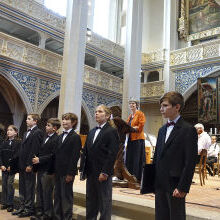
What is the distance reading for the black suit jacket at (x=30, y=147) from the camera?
386 cm

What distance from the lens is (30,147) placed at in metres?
3.90

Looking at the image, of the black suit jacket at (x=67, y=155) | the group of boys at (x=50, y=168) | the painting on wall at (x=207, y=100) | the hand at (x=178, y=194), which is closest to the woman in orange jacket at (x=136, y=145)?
the group of boys at (x=50, y=168)

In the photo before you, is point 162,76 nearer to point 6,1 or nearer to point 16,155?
point 6,1

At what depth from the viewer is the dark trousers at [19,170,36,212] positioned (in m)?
3.80

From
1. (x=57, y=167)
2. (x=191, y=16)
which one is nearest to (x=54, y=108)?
(x=191, y=16)

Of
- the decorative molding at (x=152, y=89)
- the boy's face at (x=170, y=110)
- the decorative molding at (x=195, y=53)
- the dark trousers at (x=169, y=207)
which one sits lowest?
Result: the dark trousers at (x=169, y=207)

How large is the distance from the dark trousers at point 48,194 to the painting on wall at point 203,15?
13.5m

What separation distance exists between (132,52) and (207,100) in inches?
173

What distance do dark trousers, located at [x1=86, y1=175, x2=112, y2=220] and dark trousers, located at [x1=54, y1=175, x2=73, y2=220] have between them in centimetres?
35

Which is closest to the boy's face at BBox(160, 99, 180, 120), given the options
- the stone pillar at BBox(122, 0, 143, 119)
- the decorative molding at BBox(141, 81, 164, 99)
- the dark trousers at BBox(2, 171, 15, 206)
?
the dark trousers at BBox(2, 171, 15, 206)

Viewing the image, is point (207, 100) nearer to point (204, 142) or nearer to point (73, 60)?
point (73, 60)

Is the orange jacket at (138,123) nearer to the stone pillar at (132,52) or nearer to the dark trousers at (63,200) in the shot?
the dark trousers at (63,200)

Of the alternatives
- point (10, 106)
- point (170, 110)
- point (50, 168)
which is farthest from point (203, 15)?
point (170, 110)

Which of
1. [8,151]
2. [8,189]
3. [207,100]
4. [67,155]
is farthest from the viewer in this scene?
[207,100]
